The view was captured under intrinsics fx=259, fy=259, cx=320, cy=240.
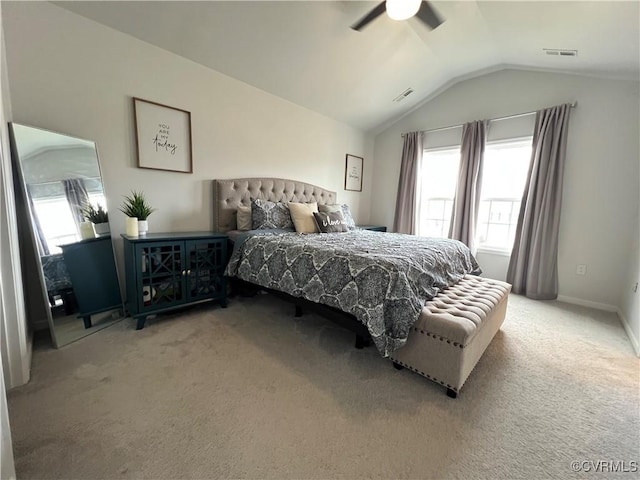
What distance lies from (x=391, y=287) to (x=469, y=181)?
10.0 ft

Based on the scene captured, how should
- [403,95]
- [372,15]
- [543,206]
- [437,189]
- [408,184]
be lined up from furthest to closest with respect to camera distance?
[408,184]
[437,189]
[403,95]
[543,206]
[372,15]

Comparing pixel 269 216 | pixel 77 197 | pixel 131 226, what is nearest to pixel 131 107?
pixel 77 197

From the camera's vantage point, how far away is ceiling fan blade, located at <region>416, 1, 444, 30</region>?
1.99 m

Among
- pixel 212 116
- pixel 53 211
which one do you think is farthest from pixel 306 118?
pixel 53 211

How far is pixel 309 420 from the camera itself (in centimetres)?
137

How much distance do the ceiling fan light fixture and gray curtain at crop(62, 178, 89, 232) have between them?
2.83m

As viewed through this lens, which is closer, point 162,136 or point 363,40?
point 162,136

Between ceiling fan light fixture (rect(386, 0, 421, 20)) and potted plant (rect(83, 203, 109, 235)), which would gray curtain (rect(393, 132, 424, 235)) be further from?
potted plant (rect(83, 203, 109, 235))

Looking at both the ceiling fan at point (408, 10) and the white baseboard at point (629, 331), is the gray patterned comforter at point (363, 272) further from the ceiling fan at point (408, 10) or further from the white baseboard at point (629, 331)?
the ceiling fan at point (408, 10)

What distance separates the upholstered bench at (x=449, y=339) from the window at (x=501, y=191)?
2.36 meters

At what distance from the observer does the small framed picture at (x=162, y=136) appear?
2.49 m

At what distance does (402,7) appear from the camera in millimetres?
2010

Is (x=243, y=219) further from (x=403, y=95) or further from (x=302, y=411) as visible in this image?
(x=403, y=95)

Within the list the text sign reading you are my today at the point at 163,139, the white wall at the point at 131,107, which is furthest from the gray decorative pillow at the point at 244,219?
the text sign reading you are my today at the point at 163,139
